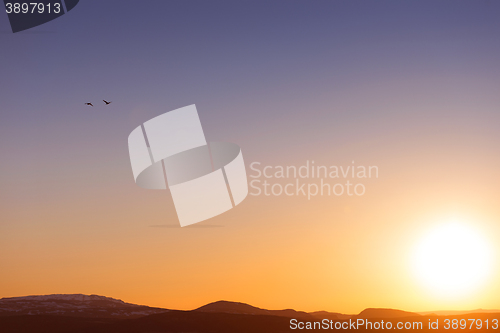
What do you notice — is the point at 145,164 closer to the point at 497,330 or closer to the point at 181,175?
the point at 181,175

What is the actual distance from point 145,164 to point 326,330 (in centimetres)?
13281

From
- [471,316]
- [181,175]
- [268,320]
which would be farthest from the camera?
[268,320]

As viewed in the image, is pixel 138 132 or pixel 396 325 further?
pixel 396 325

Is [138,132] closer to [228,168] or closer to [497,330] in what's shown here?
[228,168]

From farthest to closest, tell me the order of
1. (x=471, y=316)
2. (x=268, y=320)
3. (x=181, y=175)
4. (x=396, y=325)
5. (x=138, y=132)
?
(x=268, y=320) → (x=396, y=325) → (x=471, y=316) → (x=181, y=175) → (x=138, y=132)

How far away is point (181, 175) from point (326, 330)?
407 feet

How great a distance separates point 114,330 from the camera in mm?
187000

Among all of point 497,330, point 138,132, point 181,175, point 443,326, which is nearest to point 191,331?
point 443,326

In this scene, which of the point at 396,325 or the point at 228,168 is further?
the point at 396,325

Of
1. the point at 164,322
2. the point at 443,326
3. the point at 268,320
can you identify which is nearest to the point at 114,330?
the point at 164,322

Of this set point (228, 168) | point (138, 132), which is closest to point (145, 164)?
point (138, 132)

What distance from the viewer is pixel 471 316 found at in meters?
170

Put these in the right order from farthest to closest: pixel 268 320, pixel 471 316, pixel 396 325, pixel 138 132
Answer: pixel 268 320 → pixel 396 325 → pixel 471 316 → pixel 138 132

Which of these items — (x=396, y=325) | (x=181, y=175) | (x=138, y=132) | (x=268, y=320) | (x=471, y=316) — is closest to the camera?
(x=138, y=132)
